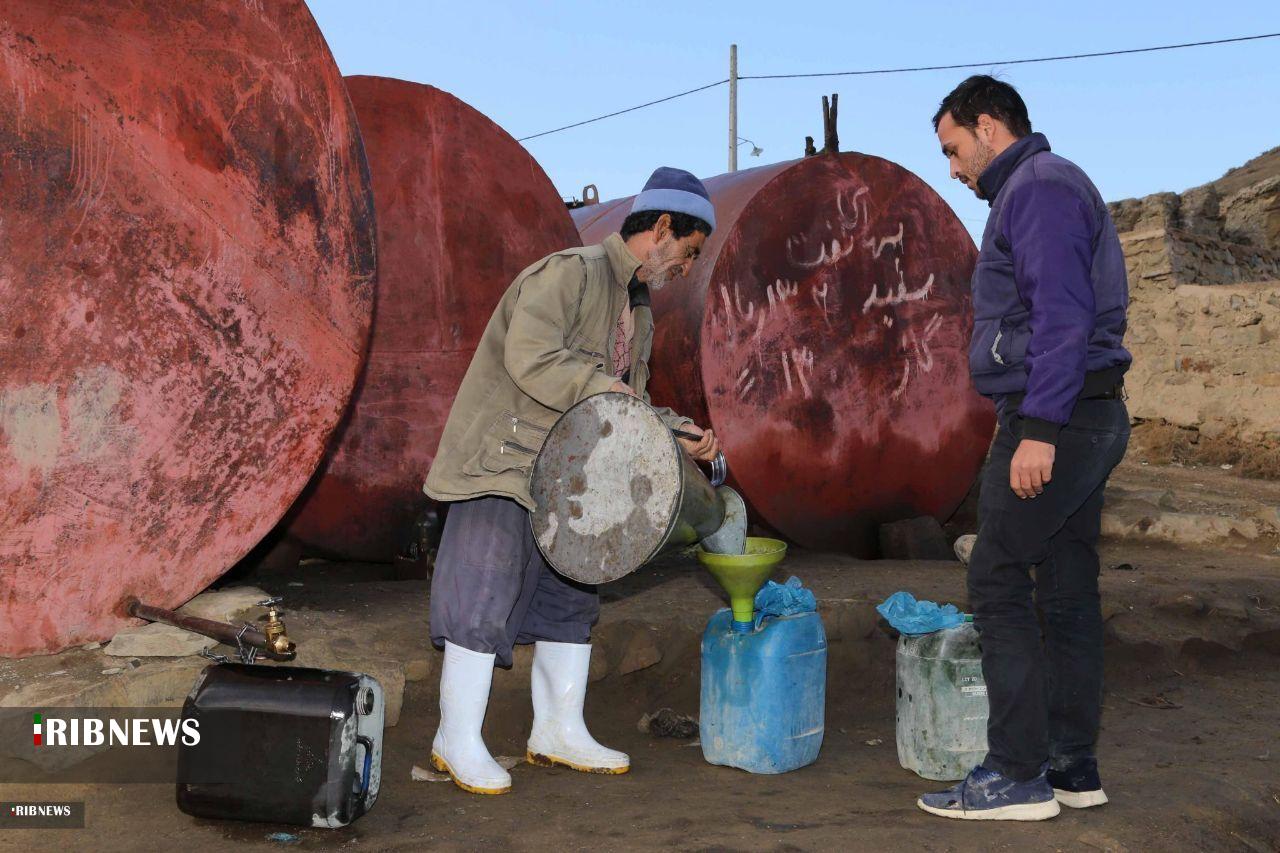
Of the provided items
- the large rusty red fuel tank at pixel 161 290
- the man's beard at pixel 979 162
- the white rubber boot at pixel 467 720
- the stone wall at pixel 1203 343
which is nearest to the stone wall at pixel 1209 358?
the stone wall at pixel 1203 343

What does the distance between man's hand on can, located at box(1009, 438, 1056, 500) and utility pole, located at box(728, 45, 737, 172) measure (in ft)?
65.0

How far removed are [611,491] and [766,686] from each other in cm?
91

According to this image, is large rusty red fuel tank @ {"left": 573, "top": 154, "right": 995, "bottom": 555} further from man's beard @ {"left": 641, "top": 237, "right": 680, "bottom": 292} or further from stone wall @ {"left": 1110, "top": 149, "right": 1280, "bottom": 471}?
stone wall @ {"left": 1110, "top": 149, "right": 1280, "bottom": 471}

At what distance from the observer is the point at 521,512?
3.10 meters

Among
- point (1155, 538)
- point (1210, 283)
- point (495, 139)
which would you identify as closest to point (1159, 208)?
point (1210, 283)

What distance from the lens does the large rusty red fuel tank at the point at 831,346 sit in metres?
5.71

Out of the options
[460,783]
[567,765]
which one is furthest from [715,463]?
[460,783]

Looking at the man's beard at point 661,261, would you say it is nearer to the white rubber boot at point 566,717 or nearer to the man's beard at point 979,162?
the man's beard at point 979,162

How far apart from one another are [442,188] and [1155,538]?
457cm

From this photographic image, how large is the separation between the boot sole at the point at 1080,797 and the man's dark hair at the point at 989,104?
167cm

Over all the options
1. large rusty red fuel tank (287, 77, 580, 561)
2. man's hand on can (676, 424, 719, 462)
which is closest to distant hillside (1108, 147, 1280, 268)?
large rusty red fuel tank (287, 77, 580, 561)

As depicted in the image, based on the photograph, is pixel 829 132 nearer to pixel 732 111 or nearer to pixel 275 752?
pixel 275 752

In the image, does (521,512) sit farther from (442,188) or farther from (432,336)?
(442,188)

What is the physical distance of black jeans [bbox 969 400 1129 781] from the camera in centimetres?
273
